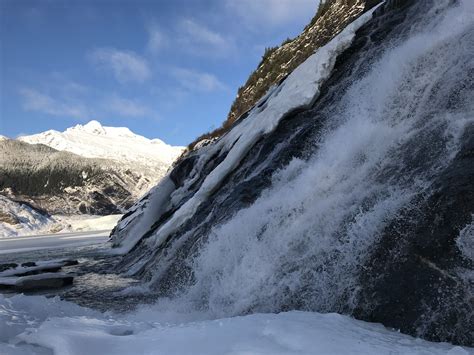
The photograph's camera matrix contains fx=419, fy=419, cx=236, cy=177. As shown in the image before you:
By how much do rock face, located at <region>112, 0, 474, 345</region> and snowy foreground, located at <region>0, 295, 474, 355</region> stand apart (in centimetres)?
49

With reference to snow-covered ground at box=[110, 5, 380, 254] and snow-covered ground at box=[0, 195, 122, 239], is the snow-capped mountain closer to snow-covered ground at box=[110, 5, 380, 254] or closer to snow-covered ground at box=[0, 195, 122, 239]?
snow-covered ground at box=[0, 195, 122, 239]

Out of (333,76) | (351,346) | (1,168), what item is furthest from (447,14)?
(1,168)

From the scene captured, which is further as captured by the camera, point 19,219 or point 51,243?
point 19,219

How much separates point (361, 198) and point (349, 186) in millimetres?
369

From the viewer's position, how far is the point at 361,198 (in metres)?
5.16

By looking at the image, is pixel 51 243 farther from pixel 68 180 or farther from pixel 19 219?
pixel 68 180

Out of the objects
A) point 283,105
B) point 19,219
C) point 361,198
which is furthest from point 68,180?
point 361,198

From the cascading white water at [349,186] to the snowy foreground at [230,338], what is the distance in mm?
901

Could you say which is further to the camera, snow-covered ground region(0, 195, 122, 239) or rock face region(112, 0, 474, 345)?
snow-covered ground region(0, 195, 122, 239)

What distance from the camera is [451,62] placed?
18.6 ft

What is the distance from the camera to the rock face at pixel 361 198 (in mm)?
3936

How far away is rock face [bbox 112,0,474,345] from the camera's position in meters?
3.94

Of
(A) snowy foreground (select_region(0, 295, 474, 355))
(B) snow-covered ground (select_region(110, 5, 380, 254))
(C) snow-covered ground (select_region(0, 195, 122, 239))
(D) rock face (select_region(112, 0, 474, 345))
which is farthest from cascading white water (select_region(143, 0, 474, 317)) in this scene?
(C) snow-covered ground (select_region(0, 195, 122, 239))

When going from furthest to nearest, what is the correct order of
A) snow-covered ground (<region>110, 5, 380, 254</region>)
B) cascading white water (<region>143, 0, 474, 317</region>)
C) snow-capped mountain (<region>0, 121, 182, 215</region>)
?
snow-capped mountain (<region>0, 121, 182, 215</region>)
snow-covered ground (<region>110, 5, 380, 254</region>)
cascading white water (<region>143, 0, 474, 317</region>)
